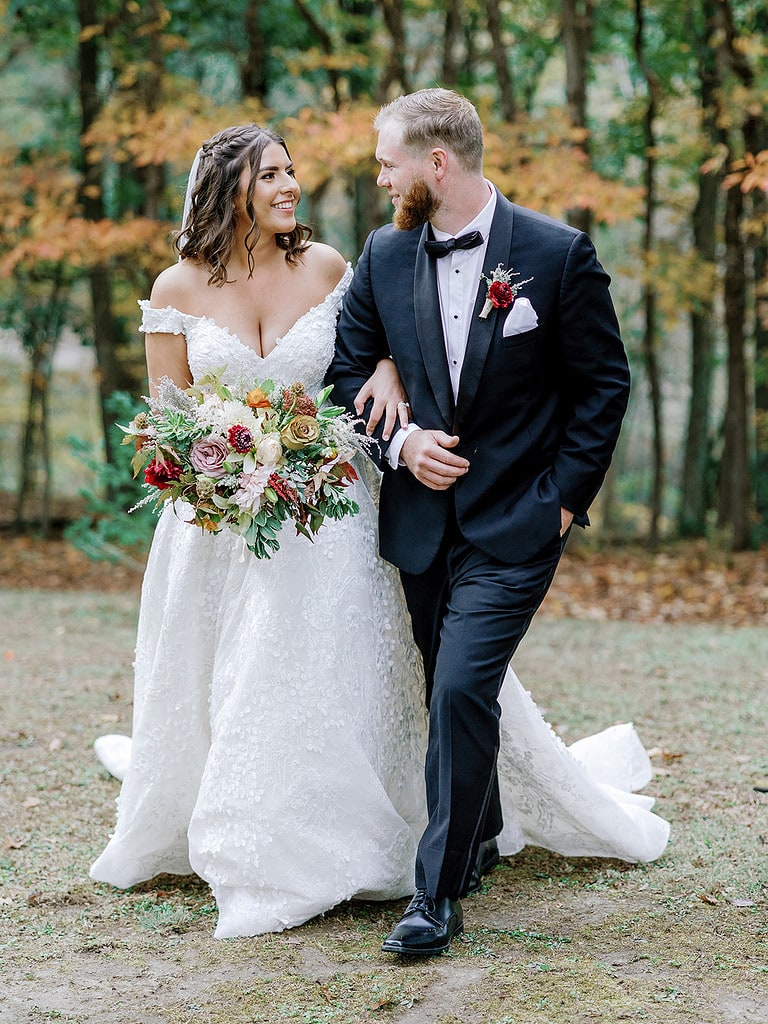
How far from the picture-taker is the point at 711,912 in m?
3.48

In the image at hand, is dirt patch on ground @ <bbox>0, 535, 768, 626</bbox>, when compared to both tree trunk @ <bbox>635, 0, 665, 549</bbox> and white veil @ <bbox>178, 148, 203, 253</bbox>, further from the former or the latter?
white veil @ <bbox>178, 148, 203, 253</bbox>

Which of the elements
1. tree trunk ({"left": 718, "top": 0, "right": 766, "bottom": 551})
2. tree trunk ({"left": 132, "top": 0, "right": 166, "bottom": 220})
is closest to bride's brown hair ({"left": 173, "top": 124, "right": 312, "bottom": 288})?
tree trunk ({"left": 132, "top": 0, "right": 166, "bottom": 220})

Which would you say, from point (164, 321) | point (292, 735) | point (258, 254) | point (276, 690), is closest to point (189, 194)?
point (258, 254)

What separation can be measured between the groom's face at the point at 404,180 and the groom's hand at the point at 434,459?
0.64 meters

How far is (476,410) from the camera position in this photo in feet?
11.3

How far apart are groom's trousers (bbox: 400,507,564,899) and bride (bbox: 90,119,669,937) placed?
39cm

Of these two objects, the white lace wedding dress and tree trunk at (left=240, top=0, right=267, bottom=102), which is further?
tree trunk at (left=240, top=0, right=267, bottom=102)

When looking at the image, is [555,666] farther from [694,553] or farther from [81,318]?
[81,318]

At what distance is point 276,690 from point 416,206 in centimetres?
153

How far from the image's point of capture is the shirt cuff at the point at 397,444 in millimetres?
3465

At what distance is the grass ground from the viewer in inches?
113

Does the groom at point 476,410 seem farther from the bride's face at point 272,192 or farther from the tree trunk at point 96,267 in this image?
the tree trunk at point 96,267

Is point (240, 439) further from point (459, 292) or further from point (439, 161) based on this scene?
point (439, 161)

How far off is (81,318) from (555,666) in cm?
995
